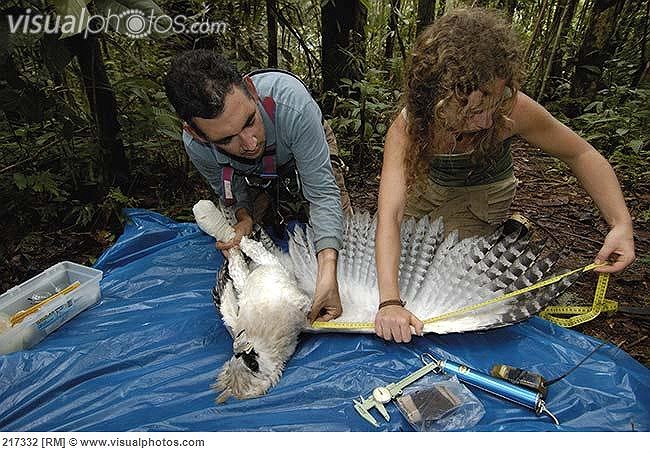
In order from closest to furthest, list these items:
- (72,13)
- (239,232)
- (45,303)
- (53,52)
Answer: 1. (72,13)
2. (45,303)
3. (53,52)
4. (239,232)

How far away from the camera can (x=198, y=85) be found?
112cm

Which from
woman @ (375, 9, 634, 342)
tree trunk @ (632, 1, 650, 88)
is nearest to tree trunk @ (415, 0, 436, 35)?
tree trunk @ (632, 1, 650, 88)

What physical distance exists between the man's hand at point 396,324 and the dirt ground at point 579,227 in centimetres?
75

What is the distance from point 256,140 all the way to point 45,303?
2.75 ft

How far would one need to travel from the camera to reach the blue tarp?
113cm

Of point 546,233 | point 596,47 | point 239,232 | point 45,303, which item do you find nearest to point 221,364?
point 239,232

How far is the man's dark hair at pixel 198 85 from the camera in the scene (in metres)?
1.13

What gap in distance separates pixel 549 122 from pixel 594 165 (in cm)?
18

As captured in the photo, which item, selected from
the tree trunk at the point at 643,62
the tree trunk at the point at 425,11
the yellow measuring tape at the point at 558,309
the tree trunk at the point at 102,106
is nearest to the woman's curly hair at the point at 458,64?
the yellow measuring tape at the point at 558,309

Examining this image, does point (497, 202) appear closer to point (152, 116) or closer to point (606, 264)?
point (606, 264)

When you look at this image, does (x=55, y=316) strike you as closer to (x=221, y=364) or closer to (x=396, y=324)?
(x=221, y=364)

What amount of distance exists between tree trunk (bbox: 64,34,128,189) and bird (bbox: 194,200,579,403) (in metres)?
0.86
